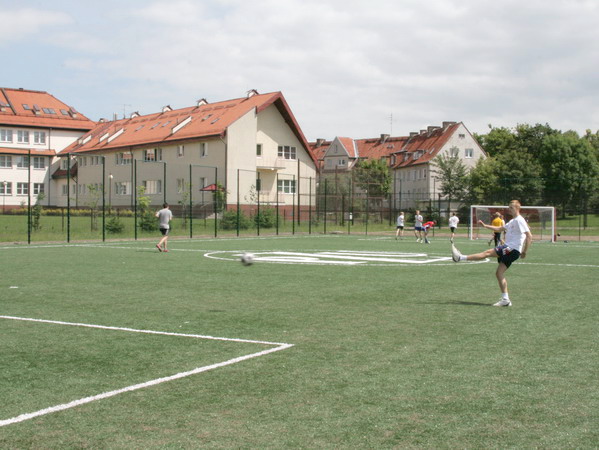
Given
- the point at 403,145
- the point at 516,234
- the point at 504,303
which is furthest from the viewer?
the point at 403,145

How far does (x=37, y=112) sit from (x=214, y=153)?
33.5 m

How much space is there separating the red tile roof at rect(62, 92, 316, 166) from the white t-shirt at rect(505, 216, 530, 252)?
158ft

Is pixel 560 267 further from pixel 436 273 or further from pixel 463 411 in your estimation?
pixel 463 411

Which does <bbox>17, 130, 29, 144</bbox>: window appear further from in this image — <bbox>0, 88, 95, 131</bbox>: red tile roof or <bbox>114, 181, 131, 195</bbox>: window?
<bbox>114, 181, 131, 195</bbox>: window

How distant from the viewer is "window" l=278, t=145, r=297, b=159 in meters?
65.0

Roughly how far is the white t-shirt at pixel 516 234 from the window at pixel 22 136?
75.8 meters

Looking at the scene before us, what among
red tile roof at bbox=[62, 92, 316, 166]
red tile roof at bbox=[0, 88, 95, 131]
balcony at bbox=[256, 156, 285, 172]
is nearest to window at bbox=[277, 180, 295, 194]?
balcony at bbox=[256, 156, 285, 172]

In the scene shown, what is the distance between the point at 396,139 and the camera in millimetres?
109312

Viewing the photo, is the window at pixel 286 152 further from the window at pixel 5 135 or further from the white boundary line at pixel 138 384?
the white boundary line at pixel 138 384

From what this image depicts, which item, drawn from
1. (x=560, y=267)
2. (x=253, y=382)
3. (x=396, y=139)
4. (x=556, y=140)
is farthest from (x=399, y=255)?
(x=396, y=139)

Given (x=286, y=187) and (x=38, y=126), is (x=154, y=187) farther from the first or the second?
(x=38, y=126)

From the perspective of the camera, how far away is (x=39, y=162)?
77.4m

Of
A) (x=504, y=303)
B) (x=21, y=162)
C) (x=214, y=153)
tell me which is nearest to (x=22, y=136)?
(x=21, y=162)

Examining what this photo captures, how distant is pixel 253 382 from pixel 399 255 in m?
19.3
